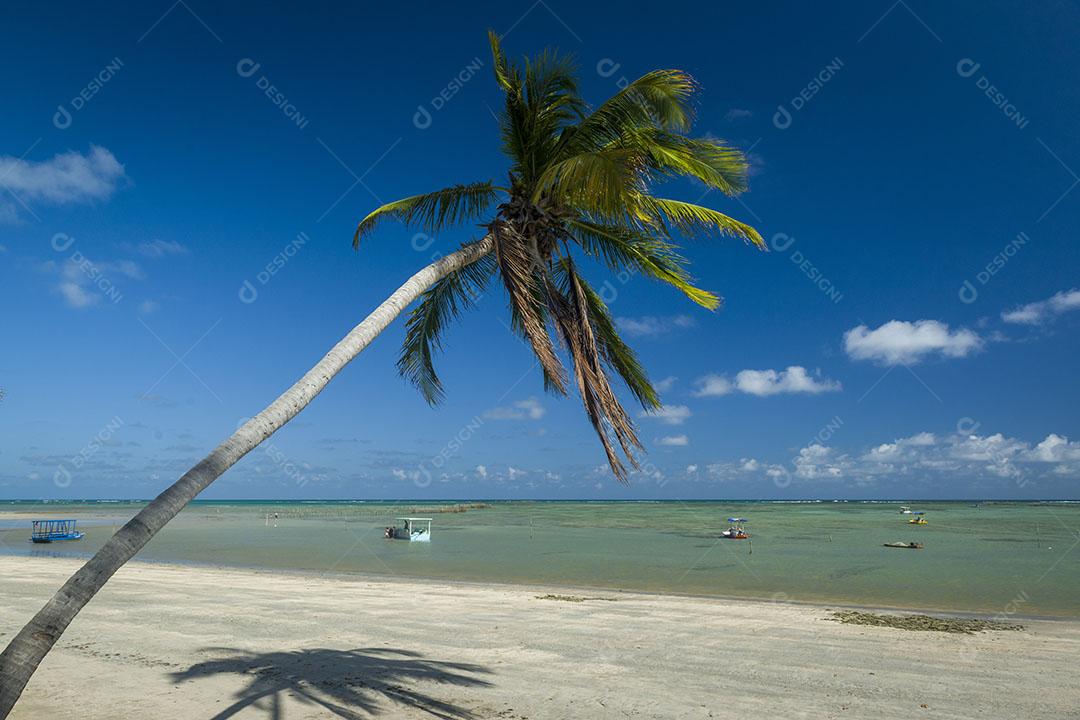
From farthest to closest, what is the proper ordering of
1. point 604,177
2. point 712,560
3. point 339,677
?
point 712,560, point 339,677, point 604,177

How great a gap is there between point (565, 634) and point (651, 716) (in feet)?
16.0

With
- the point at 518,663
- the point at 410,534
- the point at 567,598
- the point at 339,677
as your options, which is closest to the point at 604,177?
the point at 339,677

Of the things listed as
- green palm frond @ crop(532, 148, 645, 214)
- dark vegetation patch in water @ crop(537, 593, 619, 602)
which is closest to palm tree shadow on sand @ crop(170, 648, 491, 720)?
green palm frond @ crop(532, 148, 645, 214)

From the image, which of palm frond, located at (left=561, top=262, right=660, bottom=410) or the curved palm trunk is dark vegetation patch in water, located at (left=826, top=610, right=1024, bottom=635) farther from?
the curved palm trunk

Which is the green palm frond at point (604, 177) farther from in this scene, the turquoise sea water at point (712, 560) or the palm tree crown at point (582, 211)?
the turquoise sea water at point (712, 560)

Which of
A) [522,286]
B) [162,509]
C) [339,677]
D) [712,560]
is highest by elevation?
[522,286]

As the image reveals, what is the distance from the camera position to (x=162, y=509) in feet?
12.8

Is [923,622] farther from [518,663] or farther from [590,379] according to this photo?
[590,379]

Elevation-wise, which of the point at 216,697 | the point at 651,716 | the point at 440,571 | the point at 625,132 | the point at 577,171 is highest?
the point at 625,132

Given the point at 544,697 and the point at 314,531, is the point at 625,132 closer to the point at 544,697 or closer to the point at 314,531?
the point at 544,697

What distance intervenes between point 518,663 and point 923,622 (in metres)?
9.73

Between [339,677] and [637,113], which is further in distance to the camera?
[339,677]

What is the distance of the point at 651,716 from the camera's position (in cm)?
748

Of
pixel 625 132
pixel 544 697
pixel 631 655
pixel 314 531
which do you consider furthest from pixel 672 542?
pixel 625 132
